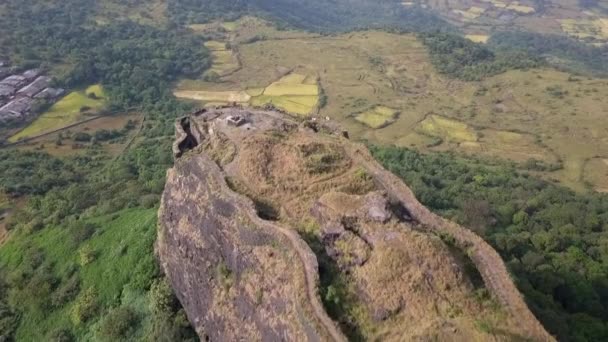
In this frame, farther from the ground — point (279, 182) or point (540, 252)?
point (279, 182)

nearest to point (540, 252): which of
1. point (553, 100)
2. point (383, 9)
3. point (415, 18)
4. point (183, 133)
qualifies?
point (183, 133)

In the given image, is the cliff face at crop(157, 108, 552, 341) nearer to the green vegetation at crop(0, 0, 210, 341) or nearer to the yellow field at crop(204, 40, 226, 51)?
the green vegetation at crop(0, 0, 210, 341)

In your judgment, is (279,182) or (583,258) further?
(583,258)

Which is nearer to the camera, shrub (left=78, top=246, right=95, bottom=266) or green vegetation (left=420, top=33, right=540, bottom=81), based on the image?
shrub (left=78, top=246, right=95, bottom=266)

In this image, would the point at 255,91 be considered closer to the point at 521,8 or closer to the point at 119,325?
the point at 119,325

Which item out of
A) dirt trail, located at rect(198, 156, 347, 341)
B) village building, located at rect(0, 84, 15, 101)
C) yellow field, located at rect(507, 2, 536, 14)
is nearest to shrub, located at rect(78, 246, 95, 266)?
dirt trail, located at rect(198, 156, 347, 341)

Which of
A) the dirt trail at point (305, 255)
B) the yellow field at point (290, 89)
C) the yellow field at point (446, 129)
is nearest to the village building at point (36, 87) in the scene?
the yellow field at point (290, 89)

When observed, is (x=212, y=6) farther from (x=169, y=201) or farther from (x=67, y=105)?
(x=169, y=201)
